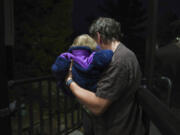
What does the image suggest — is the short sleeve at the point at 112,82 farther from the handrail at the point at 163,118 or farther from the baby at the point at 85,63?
the handrail at the point at 163,118

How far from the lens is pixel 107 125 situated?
1432 millimetres

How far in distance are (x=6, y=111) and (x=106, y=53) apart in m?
0.68

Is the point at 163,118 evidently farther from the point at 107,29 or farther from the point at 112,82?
the point at 107,29

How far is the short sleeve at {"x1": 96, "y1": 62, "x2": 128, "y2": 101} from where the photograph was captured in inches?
49.4

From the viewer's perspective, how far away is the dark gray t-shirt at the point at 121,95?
4.14ft

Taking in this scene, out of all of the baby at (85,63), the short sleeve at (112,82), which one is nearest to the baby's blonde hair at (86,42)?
the baby at (85,63)

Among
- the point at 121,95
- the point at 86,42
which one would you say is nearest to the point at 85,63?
the point at 86,42

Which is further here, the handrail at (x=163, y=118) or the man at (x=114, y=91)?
the man at (x=114, y=91)

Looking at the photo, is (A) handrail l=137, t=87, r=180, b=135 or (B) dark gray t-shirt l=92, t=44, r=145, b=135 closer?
(A) handrail l=137, t=87, r=180, b=135

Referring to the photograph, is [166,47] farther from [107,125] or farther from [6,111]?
[6,111]

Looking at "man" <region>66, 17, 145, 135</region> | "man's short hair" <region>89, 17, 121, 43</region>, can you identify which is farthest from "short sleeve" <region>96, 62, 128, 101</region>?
"man's short hair" <region>89, 17, 121, 43</region>

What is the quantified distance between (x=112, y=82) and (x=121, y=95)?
0.57ft

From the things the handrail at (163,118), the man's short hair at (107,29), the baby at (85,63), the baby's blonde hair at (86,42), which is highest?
the man's short hair at (107,29)

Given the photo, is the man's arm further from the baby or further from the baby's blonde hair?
the baby's blonde hair
